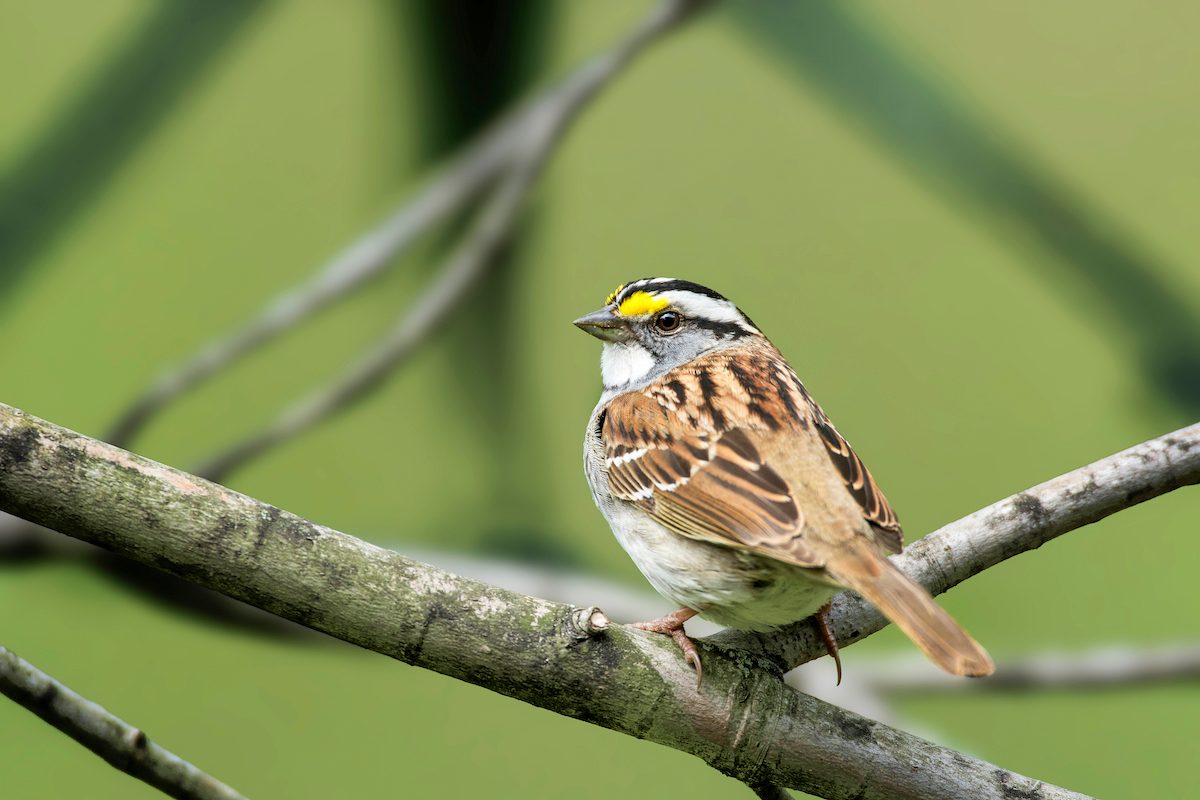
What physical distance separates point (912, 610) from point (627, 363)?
62 cm

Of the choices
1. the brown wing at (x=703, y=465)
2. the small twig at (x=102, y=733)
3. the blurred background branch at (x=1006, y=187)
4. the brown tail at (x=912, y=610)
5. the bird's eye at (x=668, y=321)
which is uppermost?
the blurred background branch at (x=1006, y=187)

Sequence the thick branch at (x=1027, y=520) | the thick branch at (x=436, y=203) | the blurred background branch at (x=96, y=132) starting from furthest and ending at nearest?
1. the blurred background branch at (x=96, y=132)
2. the thick branch at (x=436, y=203)
3. the thick branch at (x=1027, y=520)

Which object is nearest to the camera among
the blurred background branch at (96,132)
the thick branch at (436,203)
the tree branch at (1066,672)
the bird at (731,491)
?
the bird at (731,491)

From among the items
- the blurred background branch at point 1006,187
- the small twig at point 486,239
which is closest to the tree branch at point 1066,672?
the blurred background branch at point 1006,187

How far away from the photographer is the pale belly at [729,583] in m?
1.12

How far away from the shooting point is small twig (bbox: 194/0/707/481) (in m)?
2.54

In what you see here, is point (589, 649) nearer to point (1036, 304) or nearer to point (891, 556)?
point (891, 556)

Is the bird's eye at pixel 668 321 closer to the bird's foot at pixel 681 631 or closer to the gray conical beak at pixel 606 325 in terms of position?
the gray conical beak at pixel 606 325

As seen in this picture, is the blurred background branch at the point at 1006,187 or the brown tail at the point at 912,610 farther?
the blurred background branch at the point at 1006,187

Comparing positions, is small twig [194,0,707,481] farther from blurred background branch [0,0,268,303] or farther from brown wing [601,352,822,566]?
brown wing [601,352,822,566]

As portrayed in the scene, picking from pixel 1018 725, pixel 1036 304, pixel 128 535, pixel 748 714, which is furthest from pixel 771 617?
pixel 1036 304

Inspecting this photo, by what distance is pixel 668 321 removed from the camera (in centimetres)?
150

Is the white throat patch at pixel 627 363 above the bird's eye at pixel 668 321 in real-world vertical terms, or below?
below

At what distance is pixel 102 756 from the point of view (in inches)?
39.3
